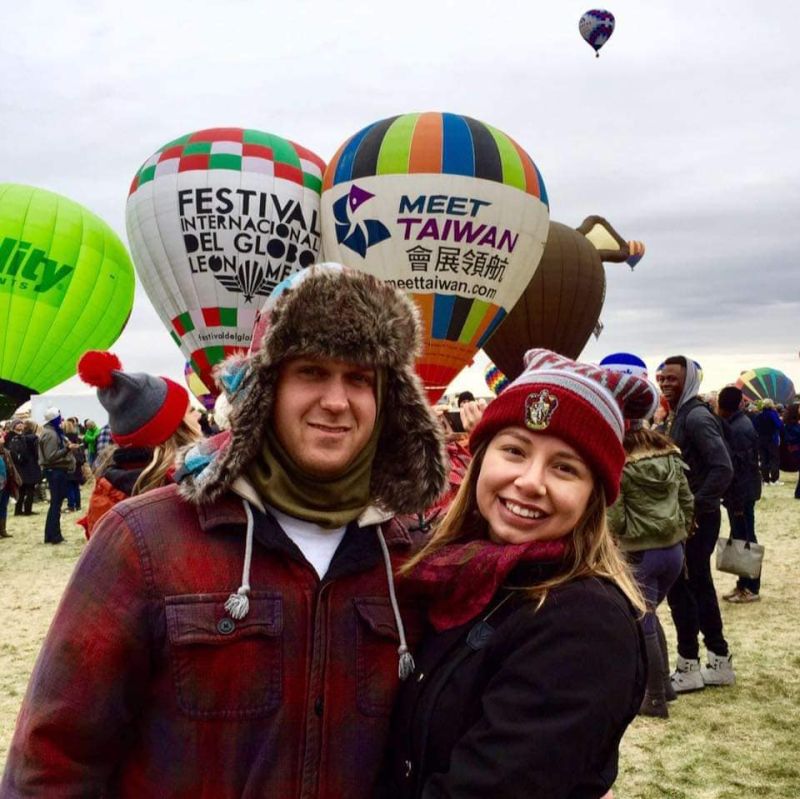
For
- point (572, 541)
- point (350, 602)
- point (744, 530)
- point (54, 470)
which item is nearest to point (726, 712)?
point (744, 530)

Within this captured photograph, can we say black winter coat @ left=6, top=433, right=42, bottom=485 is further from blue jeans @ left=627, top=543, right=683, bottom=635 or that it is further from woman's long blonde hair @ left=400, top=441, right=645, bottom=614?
woman's long blonde hair @ left=400, top=441, right=645, bottom=614

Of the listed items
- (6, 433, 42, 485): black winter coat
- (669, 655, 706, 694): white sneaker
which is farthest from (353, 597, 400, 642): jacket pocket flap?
(6, 433, 42, 485): black winter coat

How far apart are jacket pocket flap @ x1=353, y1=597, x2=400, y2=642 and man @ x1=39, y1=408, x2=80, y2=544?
1064 centimetres

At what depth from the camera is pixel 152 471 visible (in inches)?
138

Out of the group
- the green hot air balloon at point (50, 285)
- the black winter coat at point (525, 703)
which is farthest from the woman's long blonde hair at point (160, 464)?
the green hot air balloon at point (50, 285)

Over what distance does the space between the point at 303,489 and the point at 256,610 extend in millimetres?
239

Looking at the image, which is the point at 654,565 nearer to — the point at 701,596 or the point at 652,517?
the point at 652,517

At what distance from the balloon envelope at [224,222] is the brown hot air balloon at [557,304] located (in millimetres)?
5360

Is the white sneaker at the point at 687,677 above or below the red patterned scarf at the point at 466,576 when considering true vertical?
below

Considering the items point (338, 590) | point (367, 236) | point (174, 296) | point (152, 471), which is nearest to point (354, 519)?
point (338, 590)

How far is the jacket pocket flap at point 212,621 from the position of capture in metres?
1.37

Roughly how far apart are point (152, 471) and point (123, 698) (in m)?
2.21

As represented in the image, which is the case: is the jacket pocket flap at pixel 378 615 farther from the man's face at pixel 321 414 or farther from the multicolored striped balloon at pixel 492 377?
the multicolored striped balloon at pixel 492 377

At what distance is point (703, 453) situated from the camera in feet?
16.1
